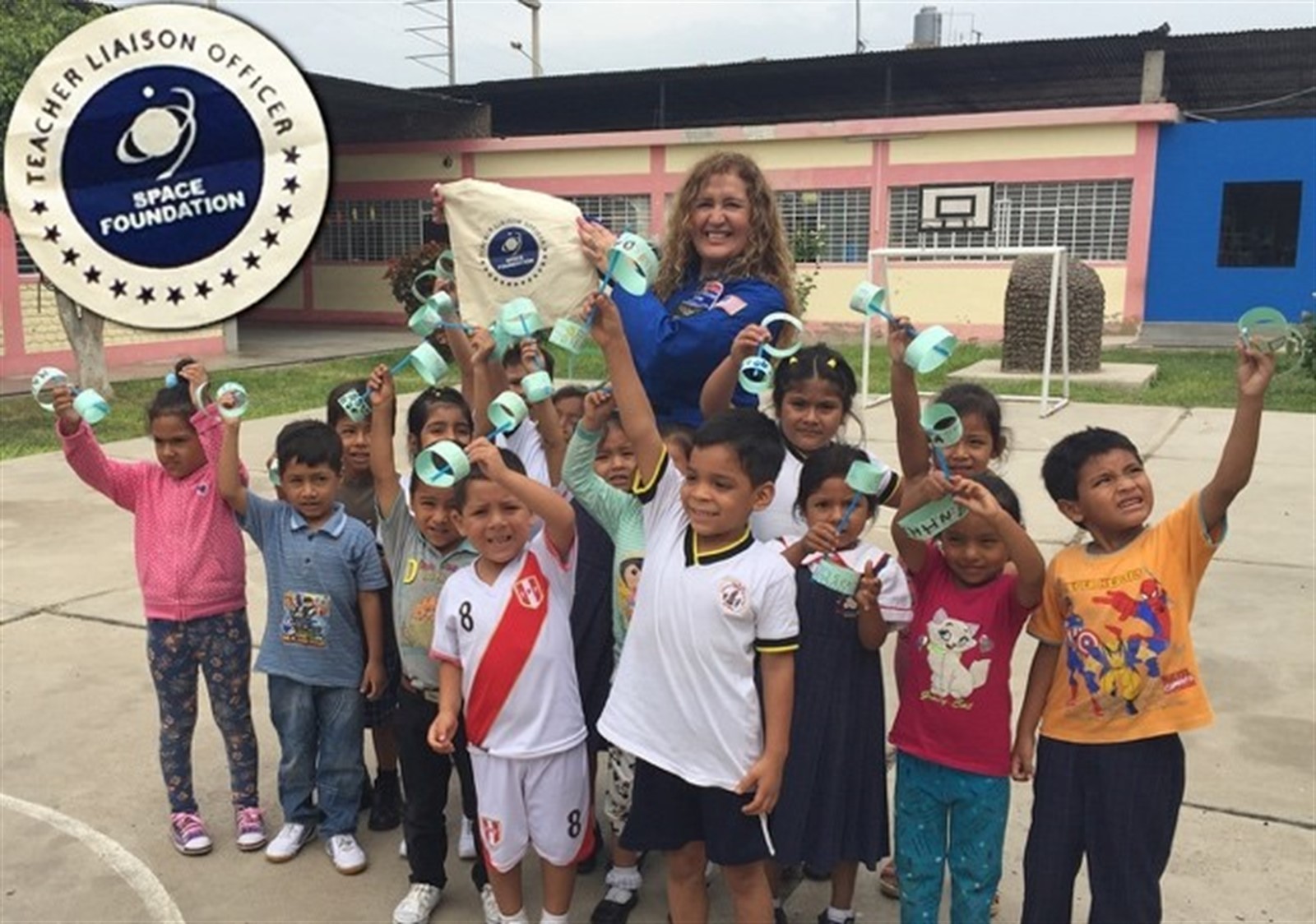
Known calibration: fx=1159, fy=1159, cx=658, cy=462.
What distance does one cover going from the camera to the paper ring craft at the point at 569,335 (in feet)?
7.19

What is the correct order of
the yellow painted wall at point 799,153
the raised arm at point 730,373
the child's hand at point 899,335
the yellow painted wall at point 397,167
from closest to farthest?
the child's hand at point 899,335
the raised arm at point 730,373
the yellow painted wall at point 799,153
the yellow painted wall at point 397,167

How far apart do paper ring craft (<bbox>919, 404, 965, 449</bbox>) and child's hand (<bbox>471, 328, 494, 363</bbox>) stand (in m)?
1.14

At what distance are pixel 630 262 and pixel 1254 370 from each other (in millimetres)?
1101

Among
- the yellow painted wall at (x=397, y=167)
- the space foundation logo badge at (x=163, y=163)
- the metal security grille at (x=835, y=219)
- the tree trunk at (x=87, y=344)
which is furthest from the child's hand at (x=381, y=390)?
the yellow painted wall at (x=397, y=167)

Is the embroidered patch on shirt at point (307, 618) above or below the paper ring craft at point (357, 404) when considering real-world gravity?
below

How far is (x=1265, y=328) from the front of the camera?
1.92m

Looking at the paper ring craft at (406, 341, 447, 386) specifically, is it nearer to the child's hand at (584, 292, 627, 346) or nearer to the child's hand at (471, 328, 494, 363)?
the child's hand at (471, 328, 494, 363)

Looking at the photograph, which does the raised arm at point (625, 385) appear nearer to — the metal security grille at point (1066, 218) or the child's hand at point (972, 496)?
the child's hand at point (972, 496)

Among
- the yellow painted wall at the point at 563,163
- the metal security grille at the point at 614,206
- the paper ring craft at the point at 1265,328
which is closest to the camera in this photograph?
the paper ring craft at the point at 1265,328

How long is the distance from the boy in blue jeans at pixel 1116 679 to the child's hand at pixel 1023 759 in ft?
0.21

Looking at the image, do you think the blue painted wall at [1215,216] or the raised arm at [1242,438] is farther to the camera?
the blue painted wall at [1215,216]

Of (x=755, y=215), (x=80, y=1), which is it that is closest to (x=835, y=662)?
(x=755, y=215)

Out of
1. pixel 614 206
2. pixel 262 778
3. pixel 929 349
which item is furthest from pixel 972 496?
pixel 614 206

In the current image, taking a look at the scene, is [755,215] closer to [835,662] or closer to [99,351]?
[835,662]
